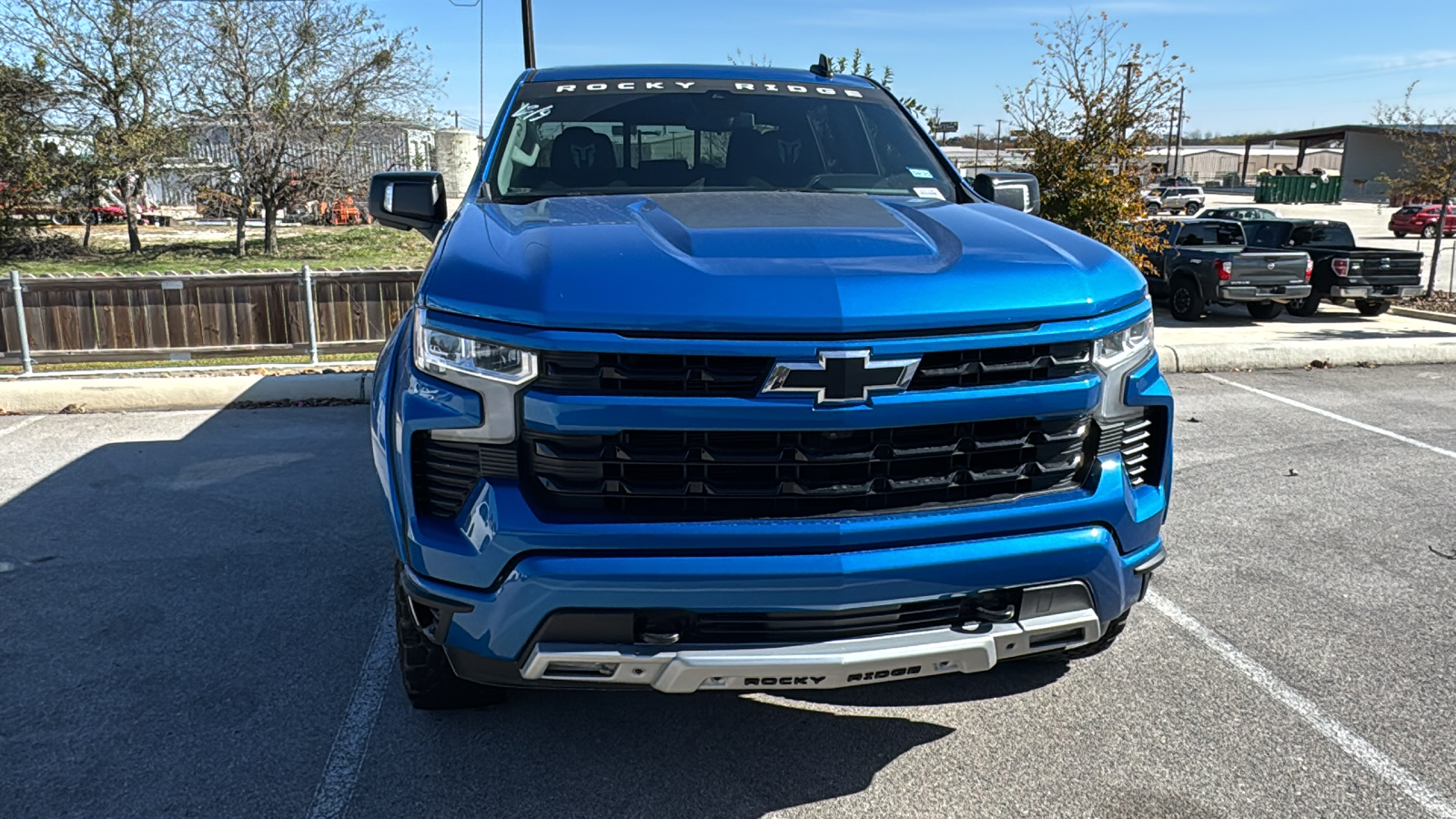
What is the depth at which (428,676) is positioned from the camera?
311 centimetres

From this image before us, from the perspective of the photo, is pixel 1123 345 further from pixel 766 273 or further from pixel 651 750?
pixel 651 750

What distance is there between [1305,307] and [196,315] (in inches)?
583

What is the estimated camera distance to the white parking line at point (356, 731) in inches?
113

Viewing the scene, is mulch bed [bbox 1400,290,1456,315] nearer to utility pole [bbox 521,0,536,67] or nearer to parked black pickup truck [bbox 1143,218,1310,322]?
parked black pickup truck [bbox 1143,218,1310,322]

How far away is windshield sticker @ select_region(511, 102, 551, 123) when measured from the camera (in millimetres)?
4047

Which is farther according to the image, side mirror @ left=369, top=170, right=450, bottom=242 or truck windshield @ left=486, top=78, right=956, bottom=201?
side mirror @ left=369, top=170, right=450, bottom=242

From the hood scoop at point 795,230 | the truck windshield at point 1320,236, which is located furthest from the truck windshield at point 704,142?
the truck windshield at point 1320,236

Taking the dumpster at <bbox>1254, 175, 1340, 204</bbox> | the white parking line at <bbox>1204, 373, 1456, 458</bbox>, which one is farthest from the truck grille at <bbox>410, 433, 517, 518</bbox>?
the dumpster at <bbox>1254, 175, 1340, 204</bbox>

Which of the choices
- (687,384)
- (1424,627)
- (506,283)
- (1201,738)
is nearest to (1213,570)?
(1424,627)

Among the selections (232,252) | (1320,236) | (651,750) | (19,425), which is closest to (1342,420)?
(651,750)

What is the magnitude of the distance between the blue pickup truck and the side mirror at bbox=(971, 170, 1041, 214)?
1547 millimetres

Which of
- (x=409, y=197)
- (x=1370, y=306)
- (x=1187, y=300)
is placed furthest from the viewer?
(x=1370, y=306)

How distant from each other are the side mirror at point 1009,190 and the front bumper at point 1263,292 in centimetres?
1104

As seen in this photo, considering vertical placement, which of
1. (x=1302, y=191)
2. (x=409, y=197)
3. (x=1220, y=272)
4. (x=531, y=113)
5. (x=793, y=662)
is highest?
(x=531, y=113)
